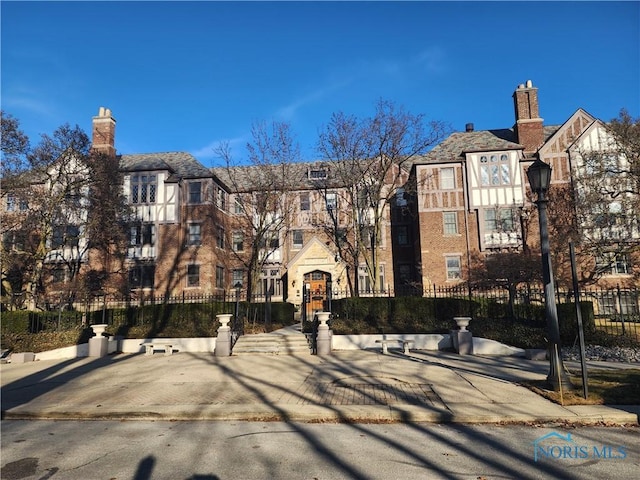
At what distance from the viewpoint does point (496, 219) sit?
29.5 metres

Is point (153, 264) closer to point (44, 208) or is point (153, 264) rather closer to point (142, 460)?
point (44, 208)

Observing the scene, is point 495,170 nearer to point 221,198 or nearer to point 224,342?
point 221,198

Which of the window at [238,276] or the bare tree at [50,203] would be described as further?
the window at [238,276]

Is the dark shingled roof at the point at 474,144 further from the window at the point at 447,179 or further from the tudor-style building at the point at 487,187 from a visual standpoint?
the window at the point at 447,179

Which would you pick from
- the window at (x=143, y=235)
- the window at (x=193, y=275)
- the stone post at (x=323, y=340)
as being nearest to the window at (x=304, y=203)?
the window at (x=193, y=275)

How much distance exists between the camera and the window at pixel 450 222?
31.7 meters

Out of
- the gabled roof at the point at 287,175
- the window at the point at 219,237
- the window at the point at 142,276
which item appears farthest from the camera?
the window at the point at 219,237

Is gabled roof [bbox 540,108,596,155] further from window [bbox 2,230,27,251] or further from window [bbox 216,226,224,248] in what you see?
window [bbox 2,230,27,251]

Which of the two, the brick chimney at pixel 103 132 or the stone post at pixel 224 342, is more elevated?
the brick chimney at pixel 103 132

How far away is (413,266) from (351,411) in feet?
91.0

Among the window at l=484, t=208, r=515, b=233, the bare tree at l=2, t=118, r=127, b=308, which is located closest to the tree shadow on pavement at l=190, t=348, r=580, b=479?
the bare tree at l=2, t=118, r=127, b=308

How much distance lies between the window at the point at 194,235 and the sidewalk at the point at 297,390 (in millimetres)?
19064

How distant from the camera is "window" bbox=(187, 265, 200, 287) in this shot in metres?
32.8

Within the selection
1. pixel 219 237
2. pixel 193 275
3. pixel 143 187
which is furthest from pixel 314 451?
pixel 143 187
